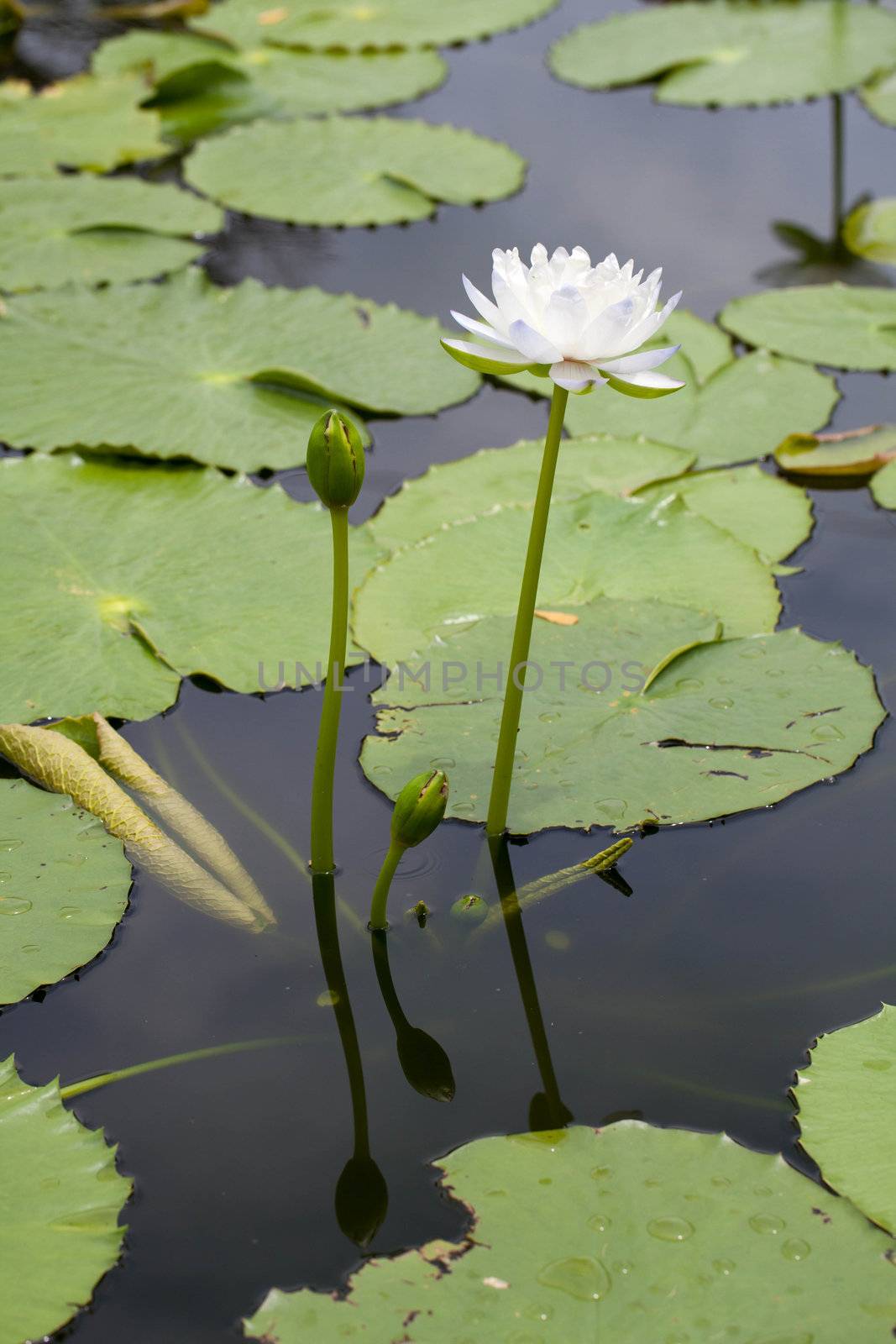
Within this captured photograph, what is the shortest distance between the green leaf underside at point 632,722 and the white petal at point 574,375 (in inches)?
24.8

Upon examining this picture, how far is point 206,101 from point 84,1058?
352 centimetres

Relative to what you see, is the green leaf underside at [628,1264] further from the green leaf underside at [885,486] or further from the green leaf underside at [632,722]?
the green leaf underside at [885,486]

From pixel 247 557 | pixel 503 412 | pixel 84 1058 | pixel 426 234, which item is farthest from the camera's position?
pixel 426 234

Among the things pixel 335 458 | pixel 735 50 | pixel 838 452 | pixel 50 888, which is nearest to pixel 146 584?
pixel 50 888

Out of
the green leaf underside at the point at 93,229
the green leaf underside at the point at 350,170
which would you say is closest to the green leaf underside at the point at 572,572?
the green leaf underside at the point at 93,229

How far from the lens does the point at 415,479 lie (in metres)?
2.58

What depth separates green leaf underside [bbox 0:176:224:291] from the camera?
3.23 metres

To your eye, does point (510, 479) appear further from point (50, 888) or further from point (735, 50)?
point (735, 50)

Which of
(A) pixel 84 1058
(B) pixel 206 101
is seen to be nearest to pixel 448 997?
(A) pixel 84 1058

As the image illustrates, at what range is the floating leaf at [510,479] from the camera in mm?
2467

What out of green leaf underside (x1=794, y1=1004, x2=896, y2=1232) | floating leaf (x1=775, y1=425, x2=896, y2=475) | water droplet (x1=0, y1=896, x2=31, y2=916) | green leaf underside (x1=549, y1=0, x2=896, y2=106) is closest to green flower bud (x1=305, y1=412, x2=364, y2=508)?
water droplet (x1=0, y1=896, x2=31, y2=916)

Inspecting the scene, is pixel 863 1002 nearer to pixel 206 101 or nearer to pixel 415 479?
pixel 415 479

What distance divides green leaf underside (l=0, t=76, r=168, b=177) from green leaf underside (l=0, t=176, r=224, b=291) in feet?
0.59

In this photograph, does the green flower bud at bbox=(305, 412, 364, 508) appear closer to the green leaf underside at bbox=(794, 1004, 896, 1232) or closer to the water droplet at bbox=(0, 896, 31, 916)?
the water droplet at bbox=(0, 896, 31, 916)
